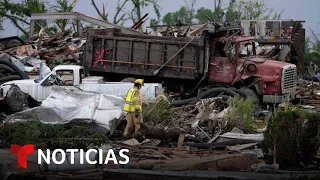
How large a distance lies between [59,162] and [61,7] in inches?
1411

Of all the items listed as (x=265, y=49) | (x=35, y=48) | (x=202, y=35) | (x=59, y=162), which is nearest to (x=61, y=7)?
(x=35, y=48)

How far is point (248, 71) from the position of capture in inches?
782

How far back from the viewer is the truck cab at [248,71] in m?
19.6

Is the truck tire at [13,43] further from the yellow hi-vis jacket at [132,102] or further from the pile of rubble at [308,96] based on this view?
the yellow hi-vis jacket at [132,102]

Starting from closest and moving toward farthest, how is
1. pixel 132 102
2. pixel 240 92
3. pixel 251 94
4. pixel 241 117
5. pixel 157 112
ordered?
pixel 132 102, pixel 241 117, pixel 157 112, pixel 240 92, pixel 251 94

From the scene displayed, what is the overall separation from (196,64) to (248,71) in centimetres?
183

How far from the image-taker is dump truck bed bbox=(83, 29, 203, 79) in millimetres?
20578

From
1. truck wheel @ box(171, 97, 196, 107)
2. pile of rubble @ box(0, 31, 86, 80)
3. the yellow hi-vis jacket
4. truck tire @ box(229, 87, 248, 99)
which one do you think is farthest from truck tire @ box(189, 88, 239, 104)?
pile of rubble @ box(0, 31, 86, 80)

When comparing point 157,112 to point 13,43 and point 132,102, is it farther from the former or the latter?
point 13,43

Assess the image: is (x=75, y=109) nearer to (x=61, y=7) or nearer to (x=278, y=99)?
(x=278, y=99)

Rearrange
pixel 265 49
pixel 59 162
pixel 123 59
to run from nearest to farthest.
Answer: pixel 59 162 → pixel 123 59 → pixel 265 49

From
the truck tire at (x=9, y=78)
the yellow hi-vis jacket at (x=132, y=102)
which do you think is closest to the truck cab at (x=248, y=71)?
the yellow hi-vis jacket at (x=132, y=102)

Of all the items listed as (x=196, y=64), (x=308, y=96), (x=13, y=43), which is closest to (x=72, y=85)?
(x=196, y=64)

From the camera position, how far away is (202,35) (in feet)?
66.8
